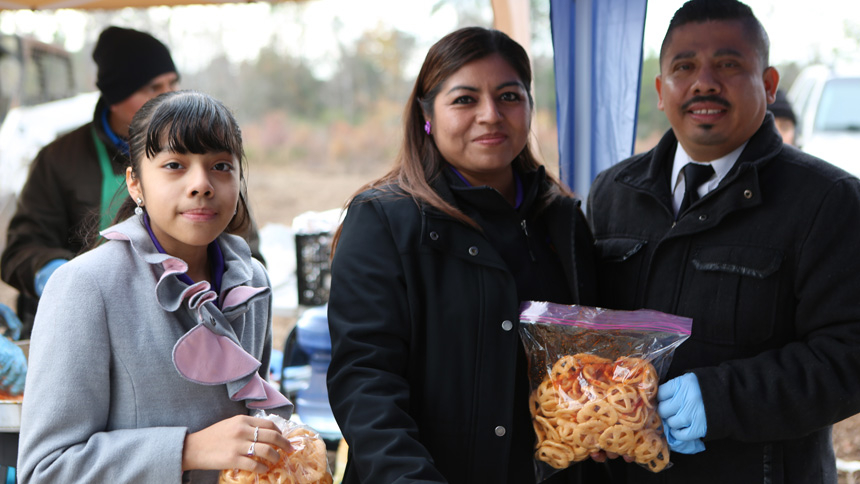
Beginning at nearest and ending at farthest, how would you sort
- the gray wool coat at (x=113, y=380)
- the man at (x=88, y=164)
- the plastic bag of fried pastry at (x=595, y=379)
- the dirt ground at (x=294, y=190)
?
the gray wool coat at (x=113, y=380), the plastic bag of fried pastry at (x=595, y=379), the man at (x=88, y=164), the dirt ground at (x=294, y=190)

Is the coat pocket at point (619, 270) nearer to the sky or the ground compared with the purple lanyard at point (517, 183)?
nearer to the ground

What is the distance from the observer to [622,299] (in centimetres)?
226

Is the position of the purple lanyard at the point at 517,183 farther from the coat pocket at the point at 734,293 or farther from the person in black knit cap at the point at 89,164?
the person in black knit cap at the point at 89,164

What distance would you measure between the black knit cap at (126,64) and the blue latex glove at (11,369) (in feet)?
4.61

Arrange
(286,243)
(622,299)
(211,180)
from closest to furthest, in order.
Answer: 1. (211,180)
2. (622,299)
3. (286,243)

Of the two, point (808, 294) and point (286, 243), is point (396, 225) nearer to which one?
point (808, 294)

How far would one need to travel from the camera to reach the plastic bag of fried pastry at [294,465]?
161 cm

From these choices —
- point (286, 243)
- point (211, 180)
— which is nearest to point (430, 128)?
point (211, 180)

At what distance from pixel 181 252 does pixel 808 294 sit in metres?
1.66

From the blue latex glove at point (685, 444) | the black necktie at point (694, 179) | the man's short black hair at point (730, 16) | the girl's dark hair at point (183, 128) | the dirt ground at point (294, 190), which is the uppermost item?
the man's short black hair at point (730, 16)

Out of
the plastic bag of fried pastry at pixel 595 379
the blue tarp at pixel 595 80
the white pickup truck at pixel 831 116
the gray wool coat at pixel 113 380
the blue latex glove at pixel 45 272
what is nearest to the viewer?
the gray wool coat at pixel 113 380

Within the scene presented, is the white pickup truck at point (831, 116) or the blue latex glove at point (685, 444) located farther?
the white pickup truck at point (831, 116)

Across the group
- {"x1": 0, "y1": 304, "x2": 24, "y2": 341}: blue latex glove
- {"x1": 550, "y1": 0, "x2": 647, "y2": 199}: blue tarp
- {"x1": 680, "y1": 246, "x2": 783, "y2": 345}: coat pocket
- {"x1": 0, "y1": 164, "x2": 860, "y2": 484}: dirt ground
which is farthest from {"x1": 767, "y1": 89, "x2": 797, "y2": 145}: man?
{"x1": 0, "y1": 164, "x2": 860, "y2": 484}: dirt ground

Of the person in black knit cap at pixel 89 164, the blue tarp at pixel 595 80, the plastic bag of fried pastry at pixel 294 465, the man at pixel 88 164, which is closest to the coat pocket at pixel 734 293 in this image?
the blue tarp at pixel 595 80
